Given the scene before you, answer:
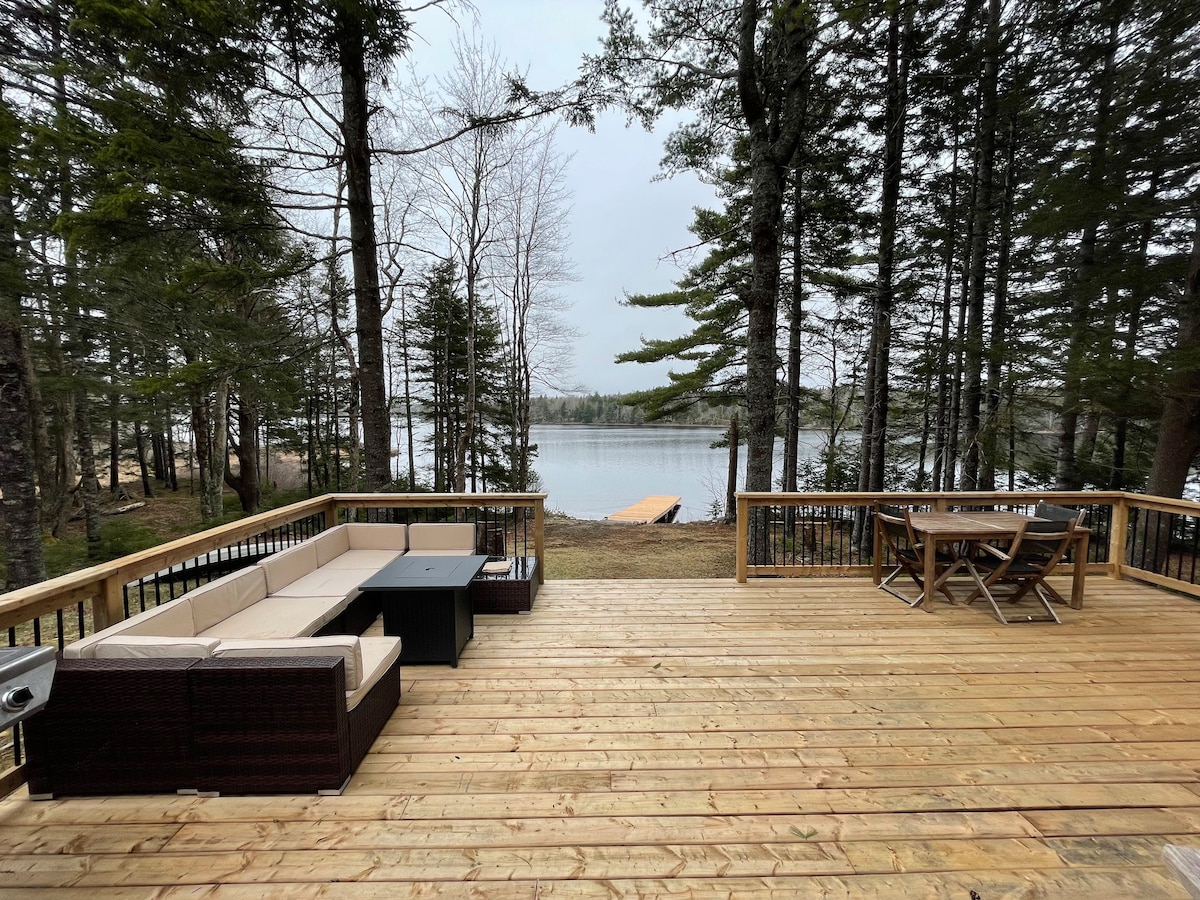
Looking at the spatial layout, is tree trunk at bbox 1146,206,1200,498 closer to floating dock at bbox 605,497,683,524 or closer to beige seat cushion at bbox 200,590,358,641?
beige seat cushion at bbox 200,590,358,641

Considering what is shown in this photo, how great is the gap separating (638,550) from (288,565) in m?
5.95

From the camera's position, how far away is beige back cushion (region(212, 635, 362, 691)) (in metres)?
2.06

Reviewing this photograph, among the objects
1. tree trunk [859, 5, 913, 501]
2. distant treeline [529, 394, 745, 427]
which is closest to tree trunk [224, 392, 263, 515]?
distant treeline [529, 394, 745, 427]

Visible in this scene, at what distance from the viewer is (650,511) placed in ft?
52.3

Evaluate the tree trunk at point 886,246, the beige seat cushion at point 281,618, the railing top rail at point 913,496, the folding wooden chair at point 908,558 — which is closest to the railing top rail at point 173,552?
the beige seat cushion at point 281,618

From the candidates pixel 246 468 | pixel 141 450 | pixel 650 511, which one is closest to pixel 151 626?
pixel 246 468

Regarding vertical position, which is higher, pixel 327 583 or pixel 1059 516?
pixel 1059 516

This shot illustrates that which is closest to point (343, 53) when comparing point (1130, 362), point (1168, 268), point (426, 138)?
point (426, 138)

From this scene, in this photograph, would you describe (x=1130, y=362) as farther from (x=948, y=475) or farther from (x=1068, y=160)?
(x=948, y=475)

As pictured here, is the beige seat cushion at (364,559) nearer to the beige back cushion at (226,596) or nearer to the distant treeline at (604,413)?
the beige back cushion at (226,596)

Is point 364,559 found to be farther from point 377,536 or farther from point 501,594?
point 501,594

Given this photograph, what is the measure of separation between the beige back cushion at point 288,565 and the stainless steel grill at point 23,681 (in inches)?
86.3

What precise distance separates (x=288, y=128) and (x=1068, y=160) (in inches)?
369

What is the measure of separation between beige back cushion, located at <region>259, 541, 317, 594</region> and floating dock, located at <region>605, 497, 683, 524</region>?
400 inches
